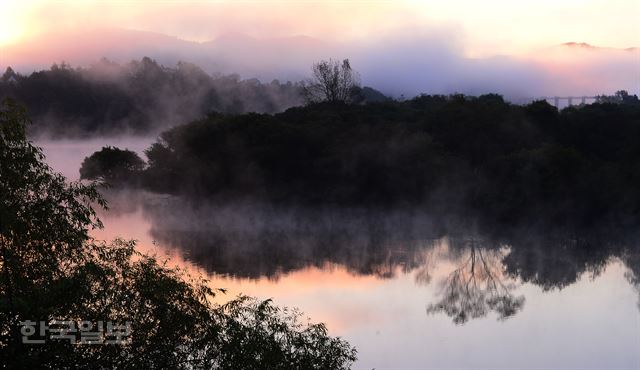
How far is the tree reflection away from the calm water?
0.08 metres

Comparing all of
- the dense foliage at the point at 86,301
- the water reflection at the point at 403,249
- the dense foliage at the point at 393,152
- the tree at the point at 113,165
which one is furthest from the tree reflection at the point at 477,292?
the tree at the point at 113,165

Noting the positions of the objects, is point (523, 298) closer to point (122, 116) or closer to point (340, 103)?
point (340, 103)

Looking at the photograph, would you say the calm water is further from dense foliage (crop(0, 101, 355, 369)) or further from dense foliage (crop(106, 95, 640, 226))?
dense foliage (crop(0, 101, 355, 369))

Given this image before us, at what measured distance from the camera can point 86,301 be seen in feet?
32.9

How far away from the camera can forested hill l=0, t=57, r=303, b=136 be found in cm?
8381

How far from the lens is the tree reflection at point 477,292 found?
2512 centimetres

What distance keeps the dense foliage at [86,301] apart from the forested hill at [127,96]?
70166 millimetres

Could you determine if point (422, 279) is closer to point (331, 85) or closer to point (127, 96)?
point (331, 85)

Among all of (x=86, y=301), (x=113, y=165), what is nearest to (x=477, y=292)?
(x=86, y=301)

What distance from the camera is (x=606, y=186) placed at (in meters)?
43.1

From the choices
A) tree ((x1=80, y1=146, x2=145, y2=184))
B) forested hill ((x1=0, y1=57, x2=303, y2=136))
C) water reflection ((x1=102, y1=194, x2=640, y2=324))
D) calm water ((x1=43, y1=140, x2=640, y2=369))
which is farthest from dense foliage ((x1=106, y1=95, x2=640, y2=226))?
forested hill ((x1=0, y1=57, x2=303, y2=136))

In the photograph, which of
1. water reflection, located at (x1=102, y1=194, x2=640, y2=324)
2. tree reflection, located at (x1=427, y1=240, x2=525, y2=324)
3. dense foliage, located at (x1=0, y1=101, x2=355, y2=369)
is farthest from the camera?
water reflection, located at (x1=102, y1=194, x2=640, y2=324)

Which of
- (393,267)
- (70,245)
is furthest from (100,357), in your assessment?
(393,267)

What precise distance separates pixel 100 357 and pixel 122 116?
8175 cm
